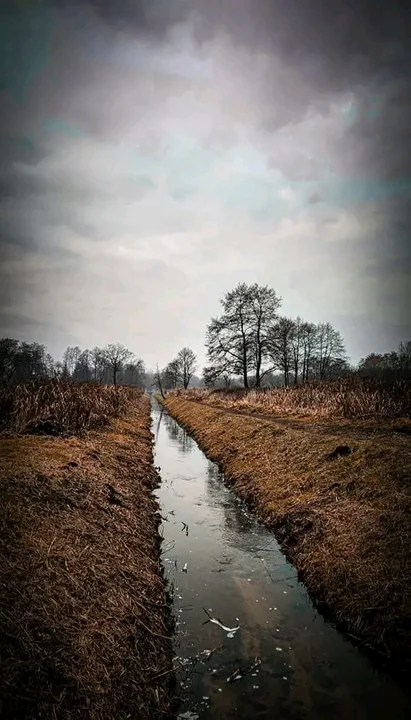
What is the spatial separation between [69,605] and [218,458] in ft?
40.8

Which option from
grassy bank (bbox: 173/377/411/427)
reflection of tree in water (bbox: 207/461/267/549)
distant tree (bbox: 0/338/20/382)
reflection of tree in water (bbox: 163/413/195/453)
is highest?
distant tree (bbox: 0/338/20/382)

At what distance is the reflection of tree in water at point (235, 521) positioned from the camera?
8.81m

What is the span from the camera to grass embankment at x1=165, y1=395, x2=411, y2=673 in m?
5.56

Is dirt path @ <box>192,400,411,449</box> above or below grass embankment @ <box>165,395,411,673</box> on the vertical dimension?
above

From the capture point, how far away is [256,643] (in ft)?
17.7

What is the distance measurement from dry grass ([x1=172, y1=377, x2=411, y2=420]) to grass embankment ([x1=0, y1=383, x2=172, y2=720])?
11.5 meters

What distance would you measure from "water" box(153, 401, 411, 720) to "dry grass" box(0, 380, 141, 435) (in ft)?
19.3

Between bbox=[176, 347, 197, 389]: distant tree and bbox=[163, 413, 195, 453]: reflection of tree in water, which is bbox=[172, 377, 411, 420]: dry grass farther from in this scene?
bbox=[176, 347, 197, 389]: distant tree

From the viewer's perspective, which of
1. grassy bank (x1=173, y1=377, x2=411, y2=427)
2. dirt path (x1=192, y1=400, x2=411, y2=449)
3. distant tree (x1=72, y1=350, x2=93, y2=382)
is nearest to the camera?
dirt path (x1=192, y1=400, x2=411, y2=449)

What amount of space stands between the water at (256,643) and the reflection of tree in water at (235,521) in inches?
1.9

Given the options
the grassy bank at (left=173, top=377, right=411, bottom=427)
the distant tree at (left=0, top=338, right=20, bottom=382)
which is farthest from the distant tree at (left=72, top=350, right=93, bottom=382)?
the grassy bank at (left=173, top=377, right=411, bottom=427)

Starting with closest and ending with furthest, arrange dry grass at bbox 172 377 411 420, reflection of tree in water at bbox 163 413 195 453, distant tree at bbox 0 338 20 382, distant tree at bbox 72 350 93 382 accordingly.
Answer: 1. dry grass at bbox 172 377 411 420
2. reflection of tree in water at bbox 163 413 195 453
3. distant tree at bbox 0 338 20 382
4. distant tree at bbox 72 350 93 382

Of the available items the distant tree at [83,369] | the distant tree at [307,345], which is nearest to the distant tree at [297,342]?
the distant tree at [307,345]

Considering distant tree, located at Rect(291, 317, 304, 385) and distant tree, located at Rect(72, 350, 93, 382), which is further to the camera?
distant tree, located at Rect(72, 350, 93, 382)
